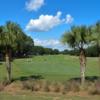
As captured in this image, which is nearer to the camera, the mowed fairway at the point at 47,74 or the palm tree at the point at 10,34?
the mowed fairway at the point at 47,74

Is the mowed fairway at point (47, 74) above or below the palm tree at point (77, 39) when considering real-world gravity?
below

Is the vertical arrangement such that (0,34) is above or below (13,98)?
above

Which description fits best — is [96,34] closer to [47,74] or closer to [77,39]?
[77,39]

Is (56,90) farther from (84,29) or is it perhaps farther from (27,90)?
(84,29)

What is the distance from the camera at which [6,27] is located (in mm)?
40531

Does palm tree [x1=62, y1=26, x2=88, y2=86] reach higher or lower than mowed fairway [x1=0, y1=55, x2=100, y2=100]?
higher

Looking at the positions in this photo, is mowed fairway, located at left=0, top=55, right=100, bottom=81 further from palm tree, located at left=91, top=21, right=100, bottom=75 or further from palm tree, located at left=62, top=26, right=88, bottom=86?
palm tree, located at left=91, top=21, right=100, bottom=75

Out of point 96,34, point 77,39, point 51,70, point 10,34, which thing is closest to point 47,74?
point 51,70

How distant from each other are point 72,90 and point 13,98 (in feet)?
24.7

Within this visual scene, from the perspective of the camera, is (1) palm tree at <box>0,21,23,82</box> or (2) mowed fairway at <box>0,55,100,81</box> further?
(2) mowed fairway at <box>0,55,100,81</box>

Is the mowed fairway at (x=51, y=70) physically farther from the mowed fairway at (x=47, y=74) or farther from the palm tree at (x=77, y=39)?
the palm tree at (x=77, y=39)

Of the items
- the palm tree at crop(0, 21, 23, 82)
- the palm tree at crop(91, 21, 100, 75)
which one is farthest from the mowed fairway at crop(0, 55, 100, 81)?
the palm tree at crop(91, 21, 100, 75)

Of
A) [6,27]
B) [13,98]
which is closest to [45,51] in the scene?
[6,27]

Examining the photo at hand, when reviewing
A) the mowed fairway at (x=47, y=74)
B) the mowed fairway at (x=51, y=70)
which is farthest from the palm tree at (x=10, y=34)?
the mowed fairway at (x=51, y=70)
